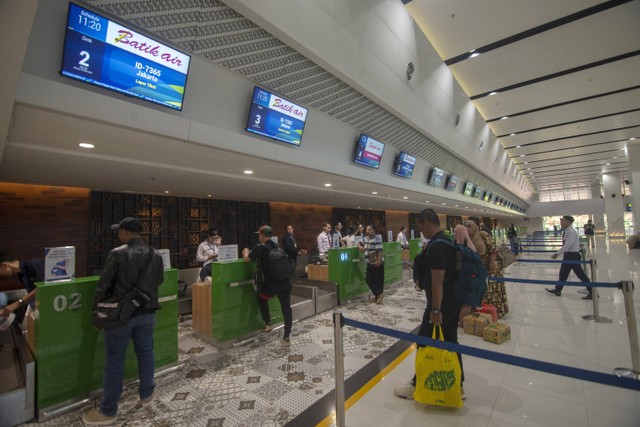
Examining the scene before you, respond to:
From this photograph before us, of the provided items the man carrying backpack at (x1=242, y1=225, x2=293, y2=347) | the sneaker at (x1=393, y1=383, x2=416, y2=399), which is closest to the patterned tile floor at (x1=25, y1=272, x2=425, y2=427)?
the man carrying backpack at (x1=242, y1=225, x2=293, y2=347)

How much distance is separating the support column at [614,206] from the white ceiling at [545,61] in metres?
11.8

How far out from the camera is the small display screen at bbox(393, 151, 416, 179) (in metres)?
7.53

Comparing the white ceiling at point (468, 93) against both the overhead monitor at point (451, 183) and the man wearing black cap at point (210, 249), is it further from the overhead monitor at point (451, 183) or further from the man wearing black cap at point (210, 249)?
the man wearing black cap at point (210, 249)

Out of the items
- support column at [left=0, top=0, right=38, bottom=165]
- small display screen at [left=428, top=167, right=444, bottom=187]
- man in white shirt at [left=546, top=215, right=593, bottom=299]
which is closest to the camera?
support column at [left=0, top=0, right=38, bottom=165]

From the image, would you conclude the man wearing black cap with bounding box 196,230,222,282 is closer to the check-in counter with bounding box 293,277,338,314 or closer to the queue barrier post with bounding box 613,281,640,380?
the check-in counter with bounding box 293,277,338,314

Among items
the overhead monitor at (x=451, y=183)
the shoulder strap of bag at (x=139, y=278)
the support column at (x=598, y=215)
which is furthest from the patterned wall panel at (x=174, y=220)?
the support column at (x=598, y=215)

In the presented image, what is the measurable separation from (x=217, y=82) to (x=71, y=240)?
591 cm

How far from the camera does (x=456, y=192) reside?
498 inches

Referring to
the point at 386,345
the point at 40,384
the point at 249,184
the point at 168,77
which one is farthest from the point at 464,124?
the point at 40,384

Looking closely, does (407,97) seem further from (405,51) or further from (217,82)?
(217,82)

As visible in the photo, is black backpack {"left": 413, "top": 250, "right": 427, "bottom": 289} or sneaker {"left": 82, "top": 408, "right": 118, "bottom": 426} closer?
sneaker {"left": 82, "top": 408, "right": 118, "bottom": 426}

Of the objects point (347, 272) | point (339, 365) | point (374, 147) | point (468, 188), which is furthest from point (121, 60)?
point (468, 188)

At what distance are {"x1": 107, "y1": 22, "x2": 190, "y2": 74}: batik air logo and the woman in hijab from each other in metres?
4.52

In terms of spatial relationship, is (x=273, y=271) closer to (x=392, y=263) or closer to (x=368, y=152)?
(x=368, y=152)
